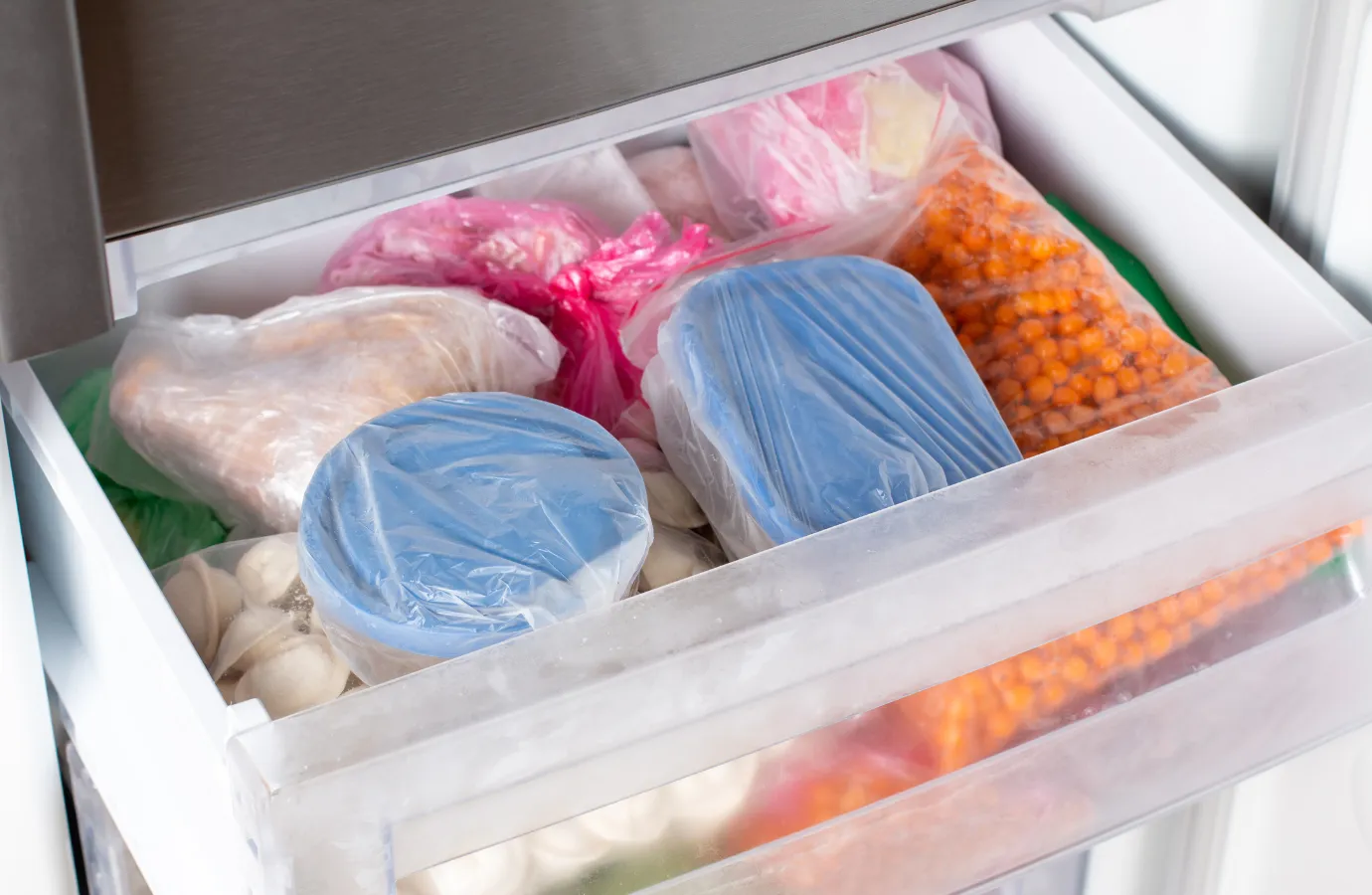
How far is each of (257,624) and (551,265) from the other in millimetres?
282

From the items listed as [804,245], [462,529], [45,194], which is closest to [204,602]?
[462,529]

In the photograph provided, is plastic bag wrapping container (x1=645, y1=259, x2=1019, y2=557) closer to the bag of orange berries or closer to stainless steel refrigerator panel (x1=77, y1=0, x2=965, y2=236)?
the bag of orange berries

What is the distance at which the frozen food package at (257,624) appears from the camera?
0.62 m

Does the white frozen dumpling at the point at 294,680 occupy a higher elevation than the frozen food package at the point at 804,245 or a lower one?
lower

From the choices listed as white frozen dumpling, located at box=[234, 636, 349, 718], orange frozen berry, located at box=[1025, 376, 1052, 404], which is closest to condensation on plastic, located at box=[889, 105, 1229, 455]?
orange frozen berry, located at box=[1025, 376, 1052, 404]

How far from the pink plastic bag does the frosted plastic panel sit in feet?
0.84

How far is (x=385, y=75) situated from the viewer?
0.47m

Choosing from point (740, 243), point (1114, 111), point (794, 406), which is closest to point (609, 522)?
point (794, 406)

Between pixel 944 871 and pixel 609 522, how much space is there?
0.21 meters

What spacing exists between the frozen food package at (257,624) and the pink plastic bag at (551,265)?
0.19m

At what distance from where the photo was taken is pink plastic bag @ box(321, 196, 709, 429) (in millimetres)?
792

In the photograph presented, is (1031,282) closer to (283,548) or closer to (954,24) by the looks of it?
(954,24)

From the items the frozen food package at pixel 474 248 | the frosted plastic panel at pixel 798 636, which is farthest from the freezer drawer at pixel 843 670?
the frozen food package at pixel 474 248

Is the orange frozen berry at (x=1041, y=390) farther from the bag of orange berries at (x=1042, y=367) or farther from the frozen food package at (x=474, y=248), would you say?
the frozen food package at (x=474, y=248)
